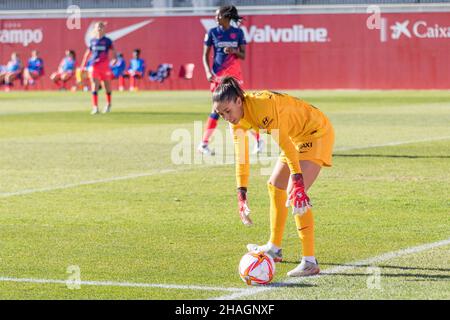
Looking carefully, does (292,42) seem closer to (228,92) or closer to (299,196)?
(228,92)

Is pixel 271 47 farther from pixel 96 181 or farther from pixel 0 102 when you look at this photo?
pixel 96 181

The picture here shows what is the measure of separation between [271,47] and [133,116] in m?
16.6

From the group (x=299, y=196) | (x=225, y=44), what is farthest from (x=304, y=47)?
(x=299, y=196)

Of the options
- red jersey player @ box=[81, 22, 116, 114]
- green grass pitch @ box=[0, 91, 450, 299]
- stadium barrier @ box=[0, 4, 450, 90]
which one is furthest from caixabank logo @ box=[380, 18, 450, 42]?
green grass pitch @ box=[0, 91, 450, 299]

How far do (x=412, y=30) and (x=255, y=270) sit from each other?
3414 cm

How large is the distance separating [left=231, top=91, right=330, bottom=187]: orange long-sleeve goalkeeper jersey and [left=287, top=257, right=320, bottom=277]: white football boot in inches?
30.4

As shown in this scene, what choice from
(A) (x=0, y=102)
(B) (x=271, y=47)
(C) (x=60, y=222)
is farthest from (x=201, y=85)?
(C) (x=60, y=222)

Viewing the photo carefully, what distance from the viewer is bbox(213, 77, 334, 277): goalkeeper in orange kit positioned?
788 centimetres

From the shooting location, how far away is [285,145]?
7820mm

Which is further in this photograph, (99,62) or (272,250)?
(99,62)

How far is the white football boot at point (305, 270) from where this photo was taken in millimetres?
8164

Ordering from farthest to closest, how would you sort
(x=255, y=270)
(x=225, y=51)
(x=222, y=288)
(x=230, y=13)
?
(x=225, y=51), (x=230, y=13), (x=255, y=270), (x=222, y=288)

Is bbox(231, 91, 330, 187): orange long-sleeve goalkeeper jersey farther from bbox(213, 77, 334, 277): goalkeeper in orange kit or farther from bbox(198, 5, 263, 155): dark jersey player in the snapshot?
bbox(198, 5, 263, 155): dark jersey player

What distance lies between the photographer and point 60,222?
35.8 feet
